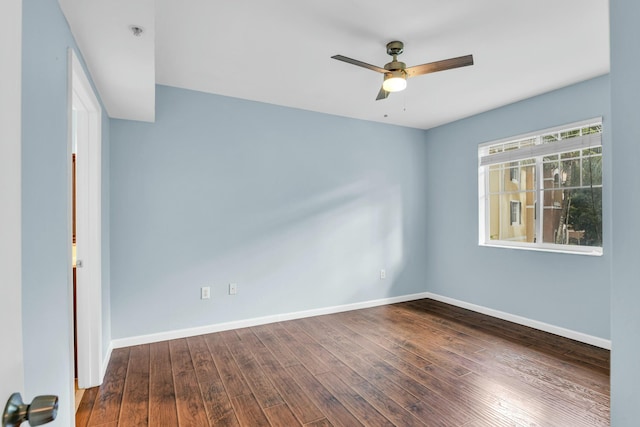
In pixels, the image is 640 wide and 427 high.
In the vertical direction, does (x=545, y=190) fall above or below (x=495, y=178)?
below

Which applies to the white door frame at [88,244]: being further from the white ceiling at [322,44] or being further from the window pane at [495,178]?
the window pane at [495,178]

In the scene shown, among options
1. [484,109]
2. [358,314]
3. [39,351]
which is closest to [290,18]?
[39,351]

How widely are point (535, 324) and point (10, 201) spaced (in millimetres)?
4477

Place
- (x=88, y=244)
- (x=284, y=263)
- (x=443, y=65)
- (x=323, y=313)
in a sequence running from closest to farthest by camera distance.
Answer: (x=443, y=65) < (x=88, y=244) < (x=284, y=263) < (x=323, y=313)

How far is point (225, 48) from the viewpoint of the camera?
8.68ft

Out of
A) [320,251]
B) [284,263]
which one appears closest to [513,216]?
[320,251]

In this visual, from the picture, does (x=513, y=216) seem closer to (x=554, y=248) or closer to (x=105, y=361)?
(x=554, y=248)

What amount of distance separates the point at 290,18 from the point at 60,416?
261 cm

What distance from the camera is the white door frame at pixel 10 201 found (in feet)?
1.77

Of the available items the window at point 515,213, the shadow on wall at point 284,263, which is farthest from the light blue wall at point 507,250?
the shadow on wall at point 284,263

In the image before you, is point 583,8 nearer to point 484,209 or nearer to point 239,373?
point 484,209

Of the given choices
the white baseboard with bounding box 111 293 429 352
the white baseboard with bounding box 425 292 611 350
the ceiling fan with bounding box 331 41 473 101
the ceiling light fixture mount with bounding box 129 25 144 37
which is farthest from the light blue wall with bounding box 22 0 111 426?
the white baseboard with bounding box 425 292 611 350

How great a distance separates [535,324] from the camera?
3686 millimetres

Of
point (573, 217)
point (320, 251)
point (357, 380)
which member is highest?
point (573, 217)
